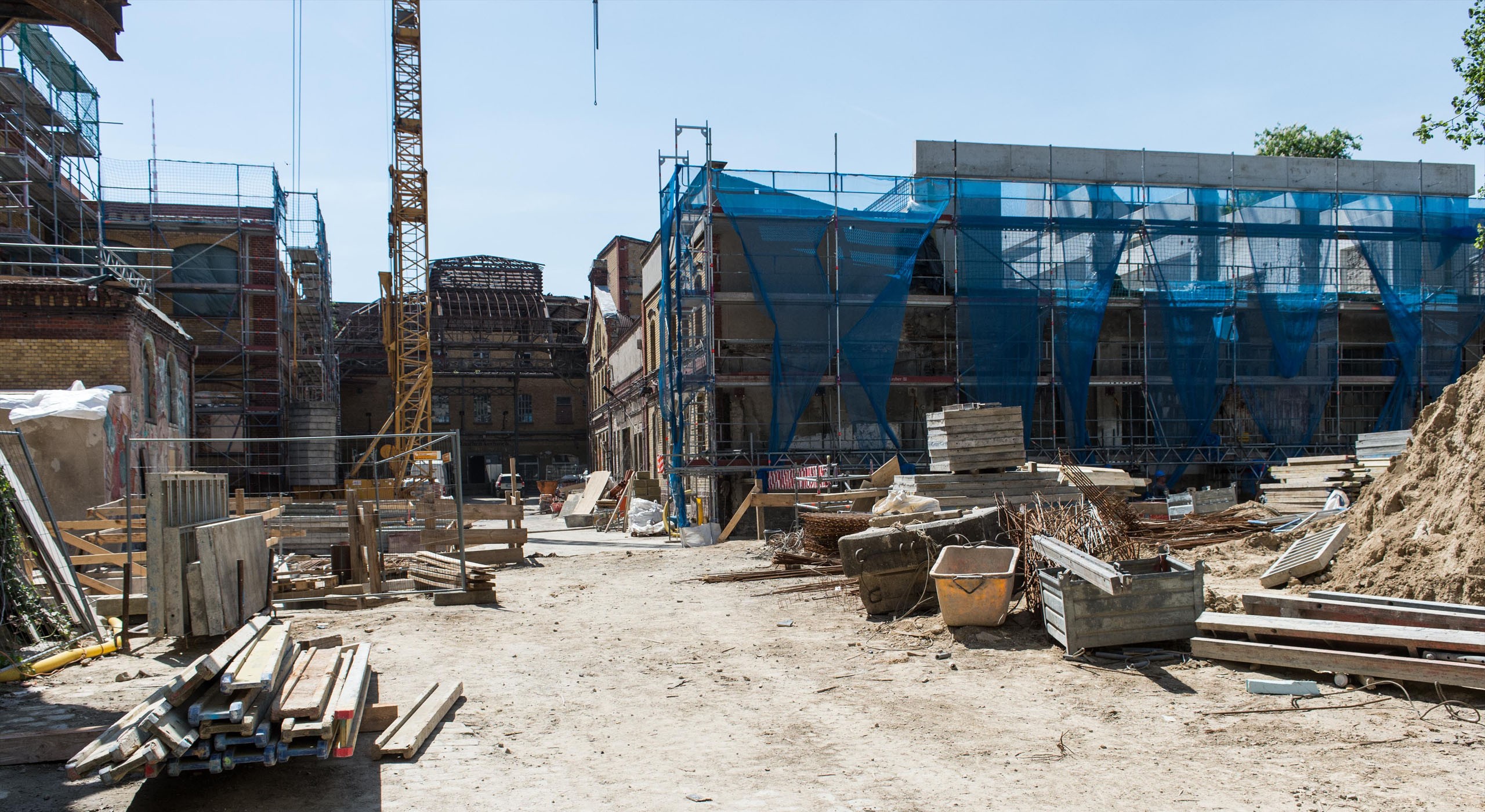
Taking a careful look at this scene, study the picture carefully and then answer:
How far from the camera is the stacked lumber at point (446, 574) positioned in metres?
13.1

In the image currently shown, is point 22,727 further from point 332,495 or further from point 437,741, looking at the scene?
point 332,495

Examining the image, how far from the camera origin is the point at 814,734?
6.85 metres

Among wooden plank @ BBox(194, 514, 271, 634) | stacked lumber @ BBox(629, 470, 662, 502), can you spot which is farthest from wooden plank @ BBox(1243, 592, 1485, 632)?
stacked lumber @ BBox(629, 470, 662, 502)

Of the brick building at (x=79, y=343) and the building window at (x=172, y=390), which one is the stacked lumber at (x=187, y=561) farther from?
the building window at (x=172, y=390)

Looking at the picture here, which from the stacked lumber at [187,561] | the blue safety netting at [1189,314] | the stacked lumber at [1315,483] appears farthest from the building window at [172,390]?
the blue safety netting at [1189,314]

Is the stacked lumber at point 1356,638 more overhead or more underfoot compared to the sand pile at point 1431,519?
more underfoot

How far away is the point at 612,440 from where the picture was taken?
45.1 m

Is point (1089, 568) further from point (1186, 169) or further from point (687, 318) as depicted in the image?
point (1186, 169)

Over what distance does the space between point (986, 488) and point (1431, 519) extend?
24.6ft

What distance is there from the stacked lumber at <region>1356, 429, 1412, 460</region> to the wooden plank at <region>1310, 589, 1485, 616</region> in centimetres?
1016

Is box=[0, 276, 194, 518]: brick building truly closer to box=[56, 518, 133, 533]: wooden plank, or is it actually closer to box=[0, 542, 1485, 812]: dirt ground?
box=[56, 518, 133, 533]: wooden plank

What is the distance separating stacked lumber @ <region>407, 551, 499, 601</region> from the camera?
43.1 ft

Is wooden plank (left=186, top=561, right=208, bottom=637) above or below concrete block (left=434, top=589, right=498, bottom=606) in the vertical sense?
above

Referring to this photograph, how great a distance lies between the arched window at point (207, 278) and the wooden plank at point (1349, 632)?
3344 centimetres
